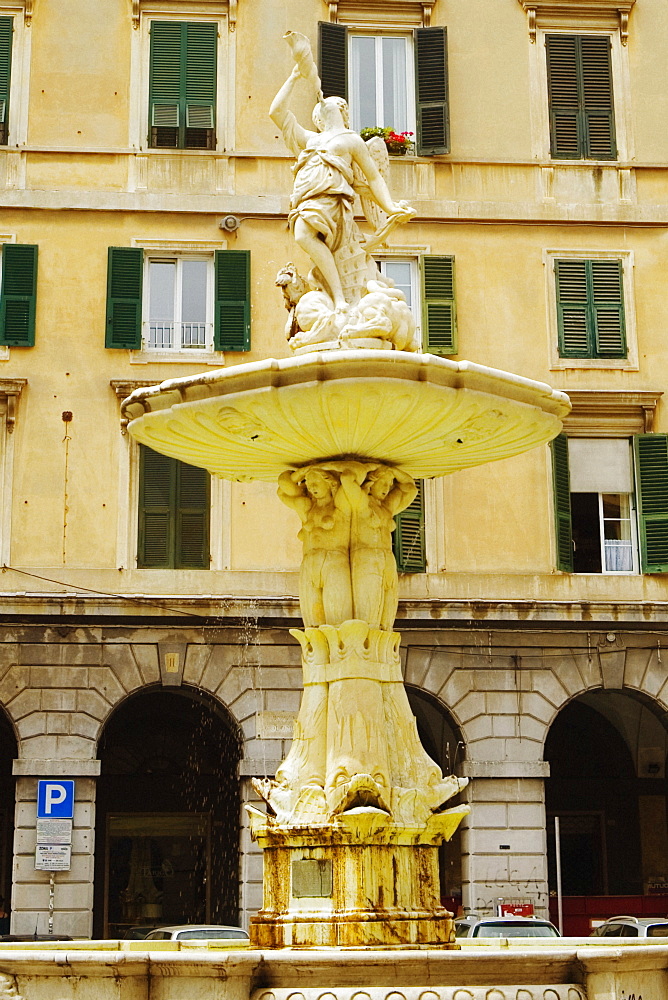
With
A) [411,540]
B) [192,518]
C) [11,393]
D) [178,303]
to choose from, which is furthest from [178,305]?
[411,540]

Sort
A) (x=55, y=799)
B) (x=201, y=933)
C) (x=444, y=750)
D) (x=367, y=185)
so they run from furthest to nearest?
(x=444, y=750) < (x=55, y=799) < (x=201, y=933) < (x=367, y=185)

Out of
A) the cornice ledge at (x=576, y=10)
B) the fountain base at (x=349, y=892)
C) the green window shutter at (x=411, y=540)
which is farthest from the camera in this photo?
the cornice ledge at (x=576, y=10)

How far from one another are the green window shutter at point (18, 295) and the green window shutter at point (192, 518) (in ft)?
9.77

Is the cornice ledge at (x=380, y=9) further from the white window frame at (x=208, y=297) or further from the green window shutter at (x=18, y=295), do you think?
the green window shutter at (x=18, y=295)

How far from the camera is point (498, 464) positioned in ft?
74.2

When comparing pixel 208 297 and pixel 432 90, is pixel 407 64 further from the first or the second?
pixel 208 297

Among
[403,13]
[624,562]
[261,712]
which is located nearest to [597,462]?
[624,562]

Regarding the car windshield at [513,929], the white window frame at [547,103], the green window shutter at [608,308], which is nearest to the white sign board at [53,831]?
the car windshield at [513,929]

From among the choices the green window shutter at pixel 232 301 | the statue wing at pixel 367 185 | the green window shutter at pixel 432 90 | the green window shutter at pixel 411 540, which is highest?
the green window shutter at pixel 432 90

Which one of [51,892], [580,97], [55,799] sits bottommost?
[51,892]

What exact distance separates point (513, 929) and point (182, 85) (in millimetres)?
13304

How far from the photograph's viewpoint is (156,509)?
22000 mm

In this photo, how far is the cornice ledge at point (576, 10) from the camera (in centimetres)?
2438

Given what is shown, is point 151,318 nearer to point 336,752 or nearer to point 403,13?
point 403,13
